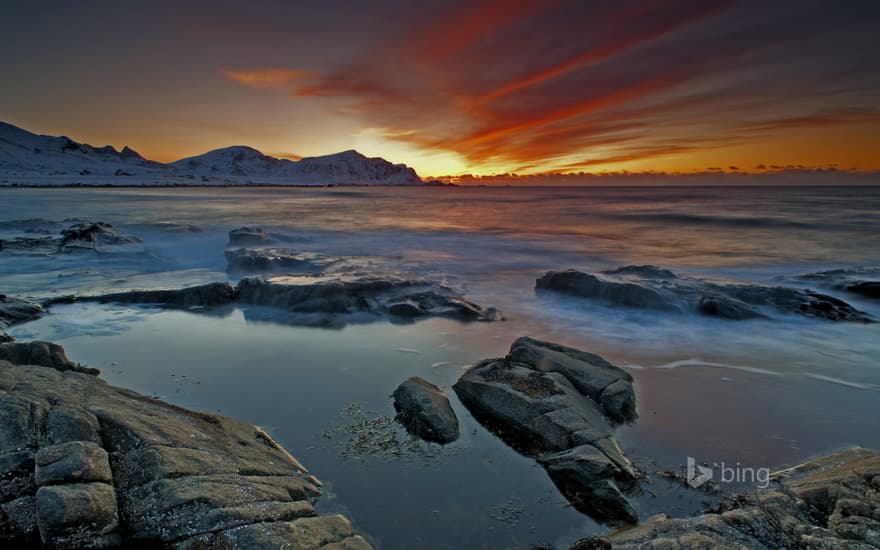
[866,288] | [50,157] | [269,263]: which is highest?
[50,157]

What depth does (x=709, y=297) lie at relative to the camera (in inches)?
505

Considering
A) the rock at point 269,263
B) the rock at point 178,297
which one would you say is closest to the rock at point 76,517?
the rock at point 178,297

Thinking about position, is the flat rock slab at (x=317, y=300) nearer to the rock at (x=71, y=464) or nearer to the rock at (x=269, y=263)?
the rock at (x=269, y=263)

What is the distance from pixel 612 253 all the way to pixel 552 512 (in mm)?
23810

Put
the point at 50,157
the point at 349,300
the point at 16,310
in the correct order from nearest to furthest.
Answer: the point at 16,310 → the point at 349,300 → the point at 50,157

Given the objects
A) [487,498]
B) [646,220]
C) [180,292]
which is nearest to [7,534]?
[487,498]

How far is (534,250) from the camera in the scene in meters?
26.5

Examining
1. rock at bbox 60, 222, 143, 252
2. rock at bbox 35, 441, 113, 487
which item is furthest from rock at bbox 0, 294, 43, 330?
rock at bbox 60, 222, 143, 252

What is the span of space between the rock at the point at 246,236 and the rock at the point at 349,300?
1317cm

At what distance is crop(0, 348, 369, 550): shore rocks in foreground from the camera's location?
9.62 feet

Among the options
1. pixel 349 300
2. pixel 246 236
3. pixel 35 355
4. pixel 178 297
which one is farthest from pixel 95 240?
pixel 35 355

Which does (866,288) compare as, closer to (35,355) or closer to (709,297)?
(709,297)

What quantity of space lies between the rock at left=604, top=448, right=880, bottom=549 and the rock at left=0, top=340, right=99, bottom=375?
767 centimetres

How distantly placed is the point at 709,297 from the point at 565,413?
951cm
